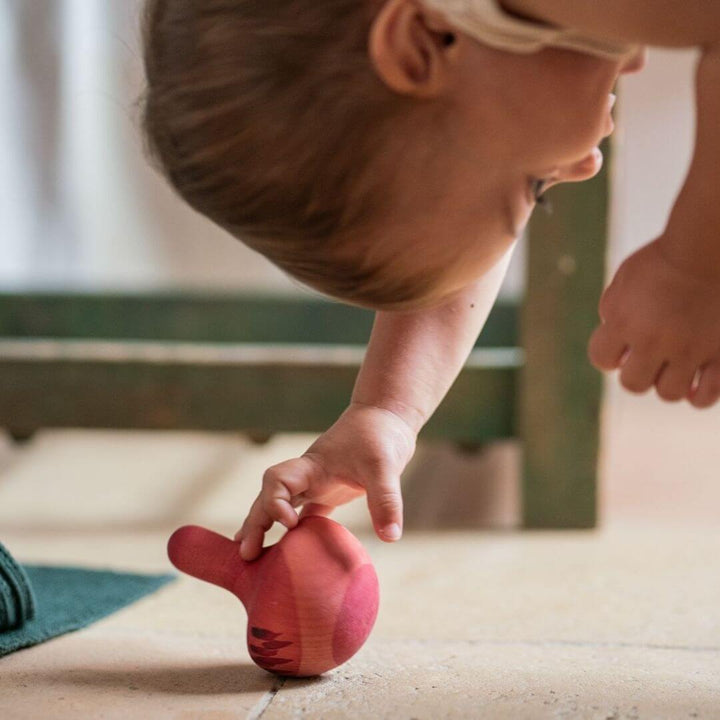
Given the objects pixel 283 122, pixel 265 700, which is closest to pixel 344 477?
pixel 265 700

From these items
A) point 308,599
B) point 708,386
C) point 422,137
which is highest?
point 422,137

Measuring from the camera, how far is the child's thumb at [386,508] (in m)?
0.73

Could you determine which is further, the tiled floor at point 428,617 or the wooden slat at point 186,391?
the wooden slat at point 186,391

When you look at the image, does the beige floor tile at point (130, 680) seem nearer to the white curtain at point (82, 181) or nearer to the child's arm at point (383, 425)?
the child's arm at point (383, 425)

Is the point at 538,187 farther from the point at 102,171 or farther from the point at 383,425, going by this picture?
the point at 102,171

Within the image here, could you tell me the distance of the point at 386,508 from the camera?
29.3 inches

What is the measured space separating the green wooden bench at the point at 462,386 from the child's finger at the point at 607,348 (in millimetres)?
652

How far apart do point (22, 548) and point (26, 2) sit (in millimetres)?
1821

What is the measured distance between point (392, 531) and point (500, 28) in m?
0.31

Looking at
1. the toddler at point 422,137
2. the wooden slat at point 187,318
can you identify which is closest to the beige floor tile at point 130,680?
the toddler at point 422,137

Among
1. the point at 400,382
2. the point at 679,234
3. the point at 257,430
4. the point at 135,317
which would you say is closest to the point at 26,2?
the point at 135,317

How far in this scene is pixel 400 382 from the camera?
0.83 m

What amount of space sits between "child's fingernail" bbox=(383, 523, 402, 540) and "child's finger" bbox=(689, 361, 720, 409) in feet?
0.65

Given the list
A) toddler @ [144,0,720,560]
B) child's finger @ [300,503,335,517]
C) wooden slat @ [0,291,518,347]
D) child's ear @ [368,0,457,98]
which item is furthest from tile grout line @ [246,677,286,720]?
wooden slat @ [0,291,518,347]
